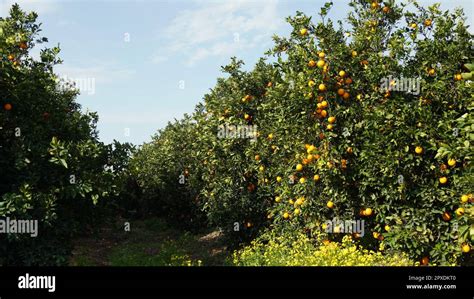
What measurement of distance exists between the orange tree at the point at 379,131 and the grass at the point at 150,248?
9.41ft

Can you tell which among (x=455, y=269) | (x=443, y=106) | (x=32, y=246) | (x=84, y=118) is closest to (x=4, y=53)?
(x=84, y=118)

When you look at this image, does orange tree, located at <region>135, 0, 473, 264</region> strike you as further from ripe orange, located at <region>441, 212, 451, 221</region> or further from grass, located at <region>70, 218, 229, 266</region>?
grass, located at <region>70, 218, 229, 266</region>

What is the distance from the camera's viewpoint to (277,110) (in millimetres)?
9359

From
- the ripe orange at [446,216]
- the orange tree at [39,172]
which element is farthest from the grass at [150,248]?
the ripe orange at [446,216]

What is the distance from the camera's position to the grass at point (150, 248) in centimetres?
1080

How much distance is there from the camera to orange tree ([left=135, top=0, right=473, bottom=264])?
25.2ft

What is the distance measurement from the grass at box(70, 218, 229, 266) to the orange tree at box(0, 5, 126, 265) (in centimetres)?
199

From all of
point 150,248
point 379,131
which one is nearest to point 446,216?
point 379,131

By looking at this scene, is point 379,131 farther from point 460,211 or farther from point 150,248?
point 150,248

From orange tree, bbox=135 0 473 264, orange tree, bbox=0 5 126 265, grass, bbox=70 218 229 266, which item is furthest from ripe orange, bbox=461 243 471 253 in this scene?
orange tree, bbox=0 5 126 265

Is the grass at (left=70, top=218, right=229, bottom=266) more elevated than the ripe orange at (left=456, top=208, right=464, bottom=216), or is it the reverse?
the ripe orange at (left=456, top=208, right=464, bottom=216)

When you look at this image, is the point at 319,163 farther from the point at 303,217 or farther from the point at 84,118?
the point at 84,118

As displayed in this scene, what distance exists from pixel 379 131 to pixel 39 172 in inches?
237

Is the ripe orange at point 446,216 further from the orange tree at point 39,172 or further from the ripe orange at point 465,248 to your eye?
the orange tree at point 39,172
